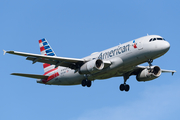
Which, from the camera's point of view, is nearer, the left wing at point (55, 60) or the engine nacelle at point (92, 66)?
the left wing at point (55, 60)

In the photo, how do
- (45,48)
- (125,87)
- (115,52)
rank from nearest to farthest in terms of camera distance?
(115,52) → (125,87) → (45,48)

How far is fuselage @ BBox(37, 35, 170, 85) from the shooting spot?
38.2 metres

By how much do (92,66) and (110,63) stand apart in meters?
2.25

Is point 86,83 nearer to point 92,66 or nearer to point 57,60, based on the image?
point 92,66

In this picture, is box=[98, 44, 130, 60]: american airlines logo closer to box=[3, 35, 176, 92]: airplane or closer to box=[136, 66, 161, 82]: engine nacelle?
box=[3, 35, 176, 92]: airplane

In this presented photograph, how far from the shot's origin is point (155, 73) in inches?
1719

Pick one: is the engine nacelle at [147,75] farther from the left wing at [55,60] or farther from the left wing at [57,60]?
the left wing at [55,60]

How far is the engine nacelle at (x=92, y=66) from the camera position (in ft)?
133

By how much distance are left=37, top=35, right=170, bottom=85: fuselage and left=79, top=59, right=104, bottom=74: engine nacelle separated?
3.56ft

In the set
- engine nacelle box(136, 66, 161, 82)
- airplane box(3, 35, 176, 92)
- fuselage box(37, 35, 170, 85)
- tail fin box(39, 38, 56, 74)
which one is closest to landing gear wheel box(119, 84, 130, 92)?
airplane box(3, 35, 176, 92)

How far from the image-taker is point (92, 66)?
40.5 meters

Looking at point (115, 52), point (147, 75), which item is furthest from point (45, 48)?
point (147, 75)

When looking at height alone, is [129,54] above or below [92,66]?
above

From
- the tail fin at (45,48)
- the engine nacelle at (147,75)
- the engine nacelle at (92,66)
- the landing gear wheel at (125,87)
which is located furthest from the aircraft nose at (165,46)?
→ the tail fin at (45,48)
